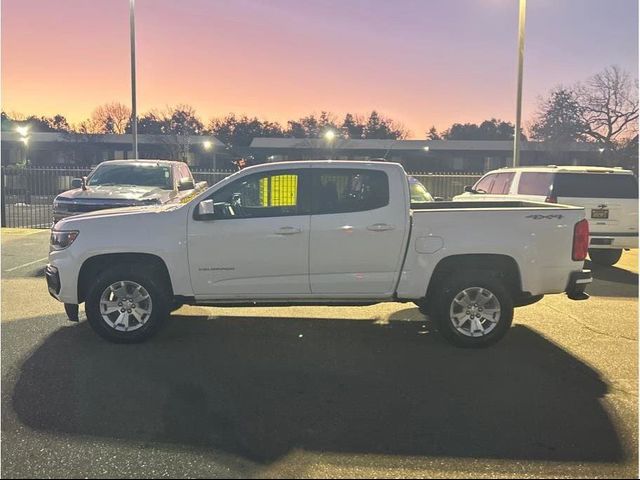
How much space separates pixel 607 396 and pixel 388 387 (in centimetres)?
178

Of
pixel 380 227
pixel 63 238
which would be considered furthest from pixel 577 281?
pixel 63 238

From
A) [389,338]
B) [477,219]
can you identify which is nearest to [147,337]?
[389,338]

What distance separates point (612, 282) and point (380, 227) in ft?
19.4

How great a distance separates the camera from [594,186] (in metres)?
10.7

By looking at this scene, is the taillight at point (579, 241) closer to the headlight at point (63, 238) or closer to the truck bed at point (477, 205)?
the truck bed at point (477, 205)

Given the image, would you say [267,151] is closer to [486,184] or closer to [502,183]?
[486,184]

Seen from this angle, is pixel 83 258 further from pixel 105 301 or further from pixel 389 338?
pixel 389 338

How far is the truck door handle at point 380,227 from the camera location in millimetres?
5871

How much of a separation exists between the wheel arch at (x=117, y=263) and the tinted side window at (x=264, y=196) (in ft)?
2.85

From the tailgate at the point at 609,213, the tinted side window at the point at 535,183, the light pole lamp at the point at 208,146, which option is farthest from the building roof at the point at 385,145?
the tailgate at the point at 609,213

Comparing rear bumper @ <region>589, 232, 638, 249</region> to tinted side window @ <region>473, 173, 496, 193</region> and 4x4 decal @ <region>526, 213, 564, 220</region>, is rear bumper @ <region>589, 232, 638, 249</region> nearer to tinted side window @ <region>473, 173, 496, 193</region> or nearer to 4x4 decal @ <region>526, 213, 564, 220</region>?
tinted side window @ <region>473, 173, 496, 193</region>

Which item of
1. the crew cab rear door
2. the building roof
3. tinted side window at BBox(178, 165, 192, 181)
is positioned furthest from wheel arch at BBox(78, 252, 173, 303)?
the building roof

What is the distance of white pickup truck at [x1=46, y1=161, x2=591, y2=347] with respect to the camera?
19.1 ft

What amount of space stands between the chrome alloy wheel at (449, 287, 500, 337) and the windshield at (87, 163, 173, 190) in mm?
7811
